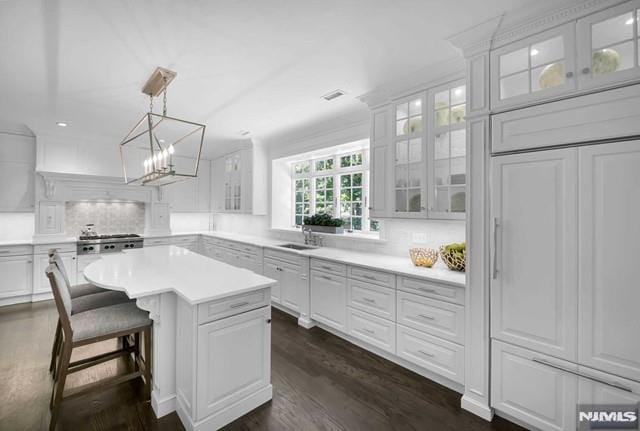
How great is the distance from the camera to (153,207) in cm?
559

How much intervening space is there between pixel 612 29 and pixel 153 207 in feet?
21.0

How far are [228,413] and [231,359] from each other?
0.35m

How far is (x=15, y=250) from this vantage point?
4.12 metres

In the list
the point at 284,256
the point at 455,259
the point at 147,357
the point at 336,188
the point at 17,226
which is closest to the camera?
the point at 147,357

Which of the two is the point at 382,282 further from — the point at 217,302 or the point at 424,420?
the point at 217,302

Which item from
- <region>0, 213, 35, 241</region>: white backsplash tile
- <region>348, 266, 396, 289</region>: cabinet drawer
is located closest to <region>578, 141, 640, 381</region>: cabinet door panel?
<region>348, 266, 396, 289</region>: cabinet drawer

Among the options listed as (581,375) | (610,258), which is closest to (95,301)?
(581,375)

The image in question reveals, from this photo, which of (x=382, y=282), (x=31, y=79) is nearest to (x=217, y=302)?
(x=382, y=282)

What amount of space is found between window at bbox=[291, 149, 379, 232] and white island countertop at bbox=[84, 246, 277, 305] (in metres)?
2.00

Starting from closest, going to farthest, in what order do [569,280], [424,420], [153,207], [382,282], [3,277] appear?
[569,280], [424,420], [382,282], [3,277], [153,207]

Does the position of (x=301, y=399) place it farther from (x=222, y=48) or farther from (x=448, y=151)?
(x=222, y=48)

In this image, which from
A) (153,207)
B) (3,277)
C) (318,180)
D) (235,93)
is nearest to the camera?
(235,93)

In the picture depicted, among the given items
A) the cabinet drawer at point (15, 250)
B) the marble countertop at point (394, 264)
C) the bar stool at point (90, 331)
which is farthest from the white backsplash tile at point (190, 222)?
the bar stool at point (90, 331)

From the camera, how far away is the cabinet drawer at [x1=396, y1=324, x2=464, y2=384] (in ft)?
6.97
